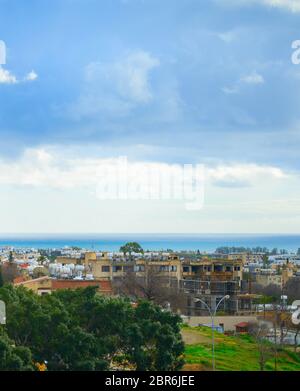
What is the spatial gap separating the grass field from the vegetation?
0.70 meters

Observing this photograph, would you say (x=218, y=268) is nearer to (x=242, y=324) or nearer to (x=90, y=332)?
(x=242, y=324)

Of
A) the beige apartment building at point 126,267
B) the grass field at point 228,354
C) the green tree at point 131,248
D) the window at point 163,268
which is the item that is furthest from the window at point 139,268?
the grass field at point 228,354

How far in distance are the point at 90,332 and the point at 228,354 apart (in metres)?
1.90

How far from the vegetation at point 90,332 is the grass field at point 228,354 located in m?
0.70

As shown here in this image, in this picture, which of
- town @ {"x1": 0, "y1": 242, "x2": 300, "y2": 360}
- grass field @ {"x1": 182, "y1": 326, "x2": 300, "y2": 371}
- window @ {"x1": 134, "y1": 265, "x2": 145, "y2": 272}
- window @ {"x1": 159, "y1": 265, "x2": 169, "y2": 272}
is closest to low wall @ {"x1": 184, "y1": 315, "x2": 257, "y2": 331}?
town @ {"x1": 0, "y1": 242, "x2": 300, "y2": 360}

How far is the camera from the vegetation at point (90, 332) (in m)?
4.01

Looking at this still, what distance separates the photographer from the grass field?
528cm

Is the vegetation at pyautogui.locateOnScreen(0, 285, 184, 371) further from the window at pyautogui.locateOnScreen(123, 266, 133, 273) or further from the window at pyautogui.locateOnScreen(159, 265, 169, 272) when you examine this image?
the window at pyautogui.locateOnScreen(159, 265, 169, 272)

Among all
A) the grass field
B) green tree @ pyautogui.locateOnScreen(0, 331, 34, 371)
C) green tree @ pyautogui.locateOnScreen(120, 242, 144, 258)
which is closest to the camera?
green tree @ pyautogui.locateOnScreen(0, 331, 34, 371)

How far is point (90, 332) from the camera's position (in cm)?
432

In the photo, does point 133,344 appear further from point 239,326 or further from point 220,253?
point 220,253
